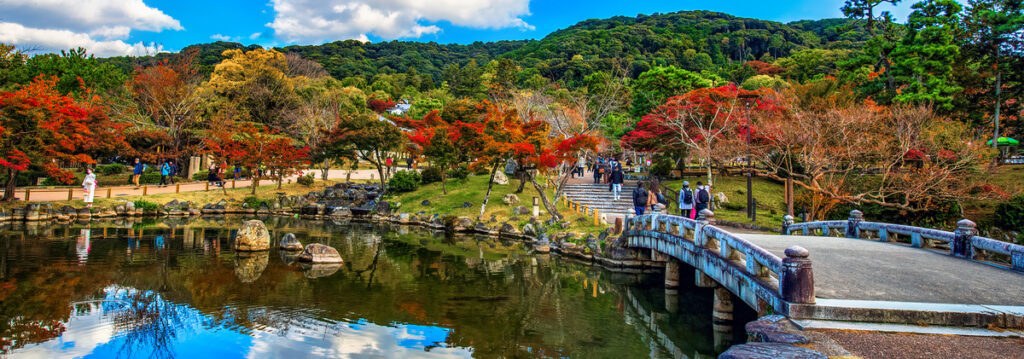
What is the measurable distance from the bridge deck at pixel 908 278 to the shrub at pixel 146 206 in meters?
30.0

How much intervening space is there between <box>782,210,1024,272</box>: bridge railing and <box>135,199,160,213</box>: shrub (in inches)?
1182

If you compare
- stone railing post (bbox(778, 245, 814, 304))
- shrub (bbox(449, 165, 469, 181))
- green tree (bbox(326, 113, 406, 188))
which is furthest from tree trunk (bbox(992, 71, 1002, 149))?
green tree (bbox(326, 113, 406, 188))

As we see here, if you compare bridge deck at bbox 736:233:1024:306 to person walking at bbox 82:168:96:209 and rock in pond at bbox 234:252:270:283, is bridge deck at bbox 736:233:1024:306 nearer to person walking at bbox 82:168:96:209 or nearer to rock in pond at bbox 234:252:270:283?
rock in pond at bbox 234:252:270:283

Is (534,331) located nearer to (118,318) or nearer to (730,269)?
(730,269)

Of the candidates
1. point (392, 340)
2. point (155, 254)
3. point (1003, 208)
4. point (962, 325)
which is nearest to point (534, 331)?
point (392, 340)

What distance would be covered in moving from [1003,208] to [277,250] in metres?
25.4

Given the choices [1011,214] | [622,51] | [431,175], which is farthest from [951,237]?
[622,51]

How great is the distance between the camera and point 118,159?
45781 mm

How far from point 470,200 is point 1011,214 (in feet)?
72.1

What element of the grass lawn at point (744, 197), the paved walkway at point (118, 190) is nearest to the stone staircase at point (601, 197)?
the grass lawn at point (744, 197)

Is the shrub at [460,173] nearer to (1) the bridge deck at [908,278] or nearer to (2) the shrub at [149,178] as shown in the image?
(2) the shrub at [149,178]

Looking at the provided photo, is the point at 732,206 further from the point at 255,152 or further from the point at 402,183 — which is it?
the point at 255,152

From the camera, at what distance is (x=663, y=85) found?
38562 mm

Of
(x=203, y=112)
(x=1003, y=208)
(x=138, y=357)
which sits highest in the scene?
(x=203, y=112)
